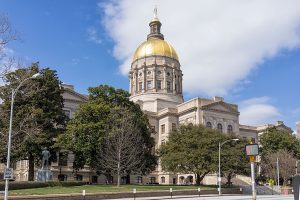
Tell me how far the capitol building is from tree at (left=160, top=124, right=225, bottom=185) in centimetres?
1710

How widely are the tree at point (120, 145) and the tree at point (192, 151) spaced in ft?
18.3

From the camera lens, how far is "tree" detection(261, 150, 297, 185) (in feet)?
258

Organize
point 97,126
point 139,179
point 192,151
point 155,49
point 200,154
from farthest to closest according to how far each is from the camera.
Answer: point 155,49 → point 139,179 → point 192,151 → point 200,154 → point 97,126

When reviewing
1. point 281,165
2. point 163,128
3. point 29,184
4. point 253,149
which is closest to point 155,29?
point 163,128

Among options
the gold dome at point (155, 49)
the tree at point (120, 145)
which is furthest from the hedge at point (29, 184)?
the gold dome at point (155, 49)

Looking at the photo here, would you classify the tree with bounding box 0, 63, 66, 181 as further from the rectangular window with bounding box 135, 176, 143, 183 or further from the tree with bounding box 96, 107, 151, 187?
the rectangular window with bounding box 135, 176, 143, 183

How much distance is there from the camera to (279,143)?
9081 centimetres

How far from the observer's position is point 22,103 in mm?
55750

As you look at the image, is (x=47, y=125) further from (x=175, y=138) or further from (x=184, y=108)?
(x=184, y=108)

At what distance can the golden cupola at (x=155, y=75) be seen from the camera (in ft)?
352

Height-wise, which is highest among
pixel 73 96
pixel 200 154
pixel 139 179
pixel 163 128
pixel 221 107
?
pixel 73 96

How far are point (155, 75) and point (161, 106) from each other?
9.97 metres

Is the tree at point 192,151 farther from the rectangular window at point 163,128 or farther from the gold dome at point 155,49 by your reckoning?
the gold dome at point 155,49

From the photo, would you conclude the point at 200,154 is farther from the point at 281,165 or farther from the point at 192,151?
the point at 281,165
